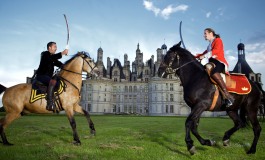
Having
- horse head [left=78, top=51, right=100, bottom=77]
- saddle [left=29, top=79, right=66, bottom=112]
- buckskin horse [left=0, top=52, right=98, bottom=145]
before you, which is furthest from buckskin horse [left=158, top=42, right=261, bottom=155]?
saddle [left=29, top=79, right=66, bottom=112]

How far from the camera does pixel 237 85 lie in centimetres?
752

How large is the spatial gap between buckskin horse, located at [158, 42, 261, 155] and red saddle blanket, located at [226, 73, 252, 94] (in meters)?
0.18

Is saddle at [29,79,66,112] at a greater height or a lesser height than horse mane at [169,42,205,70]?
lesser

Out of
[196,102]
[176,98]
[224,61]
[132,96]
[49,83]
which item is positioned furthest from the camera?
[132,96]

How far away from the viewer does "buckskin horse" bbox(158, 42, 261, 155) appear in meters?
6.71

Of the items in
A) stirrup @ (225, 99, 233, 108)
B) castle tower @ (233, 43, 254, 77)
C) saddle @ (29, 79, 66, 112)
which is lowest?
stirrup @ (225, 99, 233, 108)

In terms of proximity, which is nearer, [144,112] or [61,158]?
[61,158]

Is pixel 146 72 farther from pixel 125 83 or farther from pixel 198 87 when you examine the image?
pixel 198 87

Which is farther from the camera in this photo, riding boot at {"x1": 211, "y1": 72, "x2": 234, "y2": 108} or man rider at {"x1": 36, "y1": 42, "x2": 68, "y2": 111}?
man rider at {"x1": 36, "y1": 42, "x2": 68, "y2": 111}

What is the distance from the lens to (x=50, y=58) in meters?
8.25

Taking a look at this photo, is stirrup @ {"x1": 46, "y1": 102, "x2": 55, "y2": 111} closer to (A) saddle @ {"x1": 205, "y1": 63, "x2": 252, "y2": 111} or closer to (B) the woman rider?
(A) saddle @ {"x1": 205, "y1": 63, "x2": 252, "y2": 111}

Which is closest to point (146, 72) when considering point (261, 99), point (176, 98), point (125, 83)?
point (125, 83)

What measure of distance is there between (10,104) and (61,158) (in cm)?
348

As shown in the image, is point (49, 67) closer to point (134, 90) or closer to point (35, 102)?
point (35, 102)
